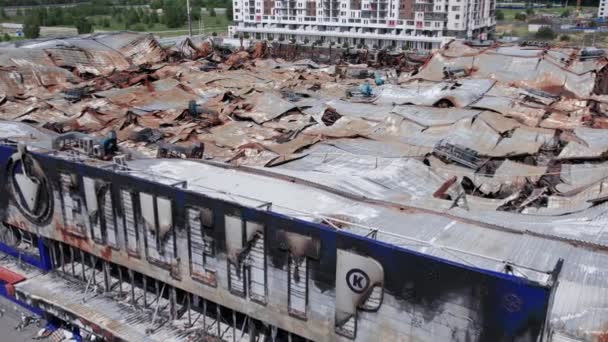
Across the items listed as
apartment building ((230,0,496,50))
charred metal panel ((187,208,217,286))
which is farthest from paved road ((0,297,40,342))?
apartment building ((230,0,496,50))

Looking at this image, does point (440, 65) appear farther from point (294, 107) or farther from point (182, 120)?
point (182, 120)

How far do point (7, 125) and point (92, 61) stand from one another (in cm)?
3022

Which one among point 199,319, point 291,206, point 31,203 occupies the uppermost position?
point 291,206

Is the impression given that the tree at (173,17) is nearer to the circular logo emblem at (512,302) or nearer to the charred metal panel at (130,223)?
the charred metal panel at (130,223)

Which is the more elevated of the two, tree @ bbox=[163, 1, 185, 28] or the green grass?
tree @ bbox=[163, 1, 185, 28]

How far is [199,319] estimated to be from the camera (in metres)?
18.2

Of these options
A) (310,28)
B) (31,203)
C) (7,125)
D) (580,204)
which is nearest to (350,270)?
(580,204)

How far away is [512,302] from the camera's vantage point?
1152 cm

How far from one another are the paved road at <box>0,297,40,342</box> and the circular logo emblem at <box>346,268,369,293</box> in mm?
12913

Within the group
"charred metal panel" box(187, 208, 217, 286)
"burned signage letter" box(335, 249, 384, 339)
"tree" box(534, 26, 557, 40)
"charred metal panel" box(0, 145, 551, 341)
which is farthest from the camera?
"tree" box(534, 26, 557, 40)

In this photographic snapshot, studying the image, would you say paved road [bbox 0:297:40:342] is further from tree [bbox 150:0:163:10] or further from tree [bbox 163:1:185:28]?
tree [bbox 150:0:163:10]

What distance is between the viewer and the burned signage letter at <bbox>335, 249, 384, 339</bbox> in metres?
13.3

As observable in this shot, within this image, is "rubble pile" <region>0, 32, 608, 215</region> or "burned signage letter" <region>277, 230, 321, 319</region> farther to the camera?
"rubble pile" <region>0, 32, 608, 215</region>

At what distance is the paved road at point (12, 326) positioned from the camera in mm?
19672
